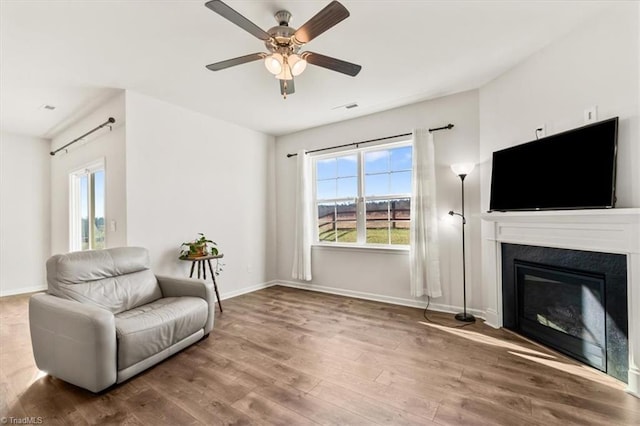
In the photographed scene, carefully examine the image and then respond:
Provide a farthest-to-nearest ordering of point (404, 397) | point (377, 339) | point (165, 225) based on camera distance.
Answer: point (165, 225)
point (377, 339)
point (404, 397)

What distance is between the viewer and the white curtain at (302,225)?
4586 mm

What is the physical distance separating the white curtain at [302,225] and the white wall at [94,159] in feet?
7.78

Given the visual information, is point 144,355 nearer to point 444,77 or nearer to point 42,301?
point 42,301

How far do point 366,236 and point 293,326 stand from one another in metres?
1.75

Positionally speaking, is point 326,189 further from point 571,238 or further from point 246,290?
point 571,238

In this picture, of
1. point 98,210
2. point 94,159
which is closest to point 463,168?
point 94,159

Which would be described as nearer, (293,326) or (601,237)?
(601,237)

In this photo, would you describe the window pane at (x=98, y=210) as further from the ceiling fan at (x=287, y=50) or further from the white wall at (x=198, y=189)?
the ceiling fan at (x=287, y=50)

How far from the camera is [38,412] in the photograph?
69.6 inches

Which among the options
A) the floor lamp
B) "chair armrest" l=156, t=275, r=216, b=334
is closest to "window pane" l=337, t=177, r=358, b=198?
the floor lamp

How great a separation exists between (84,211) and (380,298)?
192 inches

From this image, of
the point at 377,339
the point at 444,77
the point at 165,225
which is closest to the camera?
the point at 377,339

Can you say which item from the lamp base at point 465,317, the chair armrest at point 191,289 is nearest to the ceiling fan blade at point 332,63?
the chair armrest at point 191,289

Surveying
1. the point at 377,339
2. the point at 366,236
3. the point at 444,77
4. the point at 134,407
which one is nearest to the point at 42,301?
the point at 134,407
